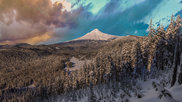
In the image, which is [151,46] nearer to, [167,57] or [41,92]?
[167,57]

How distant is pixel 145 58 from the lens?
34938 millimetres

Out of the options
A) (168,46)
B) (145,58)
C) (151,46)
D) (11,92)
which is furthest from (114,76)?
(11,92)

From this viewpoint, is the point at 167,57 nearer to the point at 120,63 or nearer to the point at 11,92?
the point at 120,63

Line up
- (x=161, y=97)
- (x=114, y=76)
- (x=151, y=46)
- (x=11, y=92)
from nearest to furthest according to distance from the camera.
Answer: (x=161, y=97)
(x=151, y=46)
(x=114, y=76)
(x=11, y=92)

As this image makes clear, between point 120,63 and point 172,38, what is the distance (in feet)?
56.6

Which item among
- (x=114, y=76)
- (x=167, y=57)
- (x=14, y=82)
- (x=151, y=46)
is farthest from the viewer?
(x=14, y=82)

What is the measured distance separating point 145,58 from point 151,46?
4352 millimetres

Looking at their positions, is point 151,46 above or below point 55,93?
above

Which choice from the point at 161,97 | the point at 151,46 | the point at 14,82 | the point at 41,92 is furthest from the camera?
the point at 14,82

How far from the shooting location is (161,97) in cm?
768

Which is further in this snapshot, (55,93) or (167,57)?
(55,93)

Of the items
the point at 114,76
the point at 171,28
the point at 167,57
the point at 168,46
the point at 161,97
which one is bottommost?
the point at 114,76

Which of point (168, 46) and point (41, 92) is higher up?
point (168, 46)

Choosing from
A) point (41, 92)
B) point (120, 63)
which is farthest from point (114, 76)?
point (41, 92)
